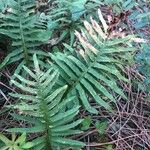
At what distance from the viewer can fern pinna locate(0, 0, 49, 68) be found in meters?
2.31

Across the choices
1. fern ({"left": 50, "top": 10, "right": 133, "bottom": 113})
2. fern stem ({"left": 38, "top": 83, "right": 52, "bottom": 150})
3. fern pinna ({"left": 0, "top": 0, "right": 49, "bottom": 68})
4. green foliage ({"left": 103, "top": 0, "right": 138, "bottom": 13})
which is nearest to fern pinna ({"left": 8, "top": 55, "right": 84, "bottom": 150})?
fern stem ({"left": 38, "top": 83, "right": 52, "bottom": 150})

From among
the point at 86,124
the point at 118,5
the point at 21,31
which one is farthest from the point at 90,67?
the point at 118,5

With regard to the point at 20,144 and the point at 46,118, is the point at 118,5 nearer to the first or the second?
the point at 46,118

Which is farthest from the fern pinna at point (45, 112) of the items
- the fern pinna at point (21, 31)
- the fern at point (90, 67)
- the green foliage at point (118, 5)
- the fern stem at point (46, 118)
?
the green foliage at point (118, 5)

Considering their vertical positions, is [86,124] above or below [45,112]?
below

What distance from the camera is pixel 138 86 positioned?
7.60 ft

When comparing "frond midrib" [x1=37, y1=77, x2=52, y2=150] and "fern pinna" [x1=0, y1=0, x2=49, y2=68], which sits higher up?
"fern pinna" [x1=0, y1=0, x2=49, y2=68]

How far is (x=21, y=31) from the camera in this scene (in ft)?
7.61

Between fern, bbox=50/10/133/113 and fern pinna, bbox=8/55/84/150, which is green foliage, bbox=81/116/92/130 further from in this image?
fern pinna, bbox=8/55/84/150

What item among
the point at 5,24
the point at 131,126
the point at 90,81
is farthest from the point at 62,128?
the point at 5,24

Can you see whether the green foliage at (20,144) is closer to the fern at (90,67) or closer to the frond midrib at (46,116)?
the frond midrib at (46,116)

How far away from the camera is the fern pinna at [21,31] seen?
2.31 m

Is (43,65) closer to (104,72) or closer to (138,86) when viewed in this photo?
(104,72)

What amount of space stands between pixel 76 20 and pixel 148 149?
931mm
